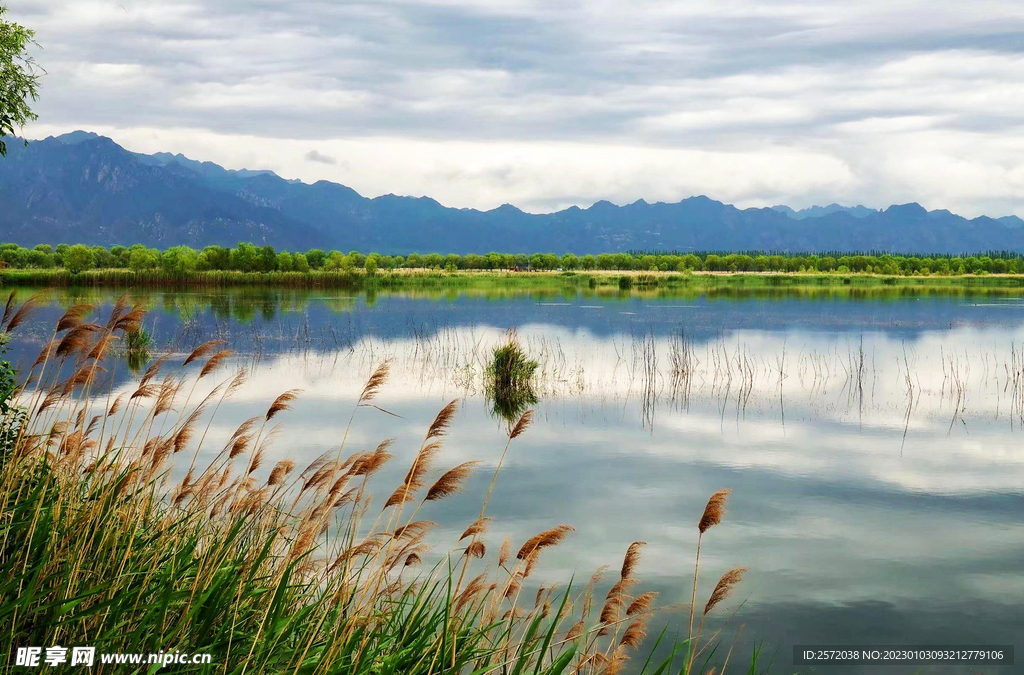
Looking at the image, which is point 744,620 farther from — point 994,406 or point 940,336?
point 940,336

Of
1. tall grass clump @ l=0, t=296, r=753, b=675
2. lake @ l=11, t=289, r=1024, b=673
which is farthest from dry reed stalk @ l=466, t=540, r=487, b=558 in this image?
lake @ l=11, t=289, r=1024, b=673

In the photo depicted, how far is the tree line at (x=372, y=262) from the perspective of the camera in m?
90.6

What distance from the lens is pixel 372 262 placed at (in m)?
106

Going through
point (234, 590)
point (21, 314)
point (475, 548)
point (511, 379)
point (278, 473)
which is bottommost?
point (511, 379)

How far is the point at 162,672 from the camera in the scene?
4406 mm

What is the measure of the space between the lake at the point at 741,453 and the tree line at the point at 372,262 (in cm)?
5269

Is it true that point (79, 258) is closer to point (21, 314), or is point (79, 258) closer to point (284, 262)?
point (284, 262)

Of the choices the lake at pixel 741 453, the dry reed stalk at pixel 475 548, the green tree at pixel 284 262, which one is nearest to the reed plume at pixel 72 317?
the lake at pixel 741 453

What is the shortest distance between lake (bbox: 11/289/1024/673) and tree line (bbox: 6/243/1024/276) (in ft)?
173

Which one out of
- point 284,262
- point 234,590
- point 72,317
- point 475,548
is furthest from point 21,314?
point 284,262

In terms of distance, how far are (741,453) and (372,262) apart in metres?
92.6

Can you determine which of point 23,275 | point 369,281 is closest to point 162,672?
point 23,275

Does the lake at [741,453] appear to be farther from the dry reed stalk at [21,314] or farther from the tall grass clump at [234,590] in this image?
the tall grass clump at [234,590]

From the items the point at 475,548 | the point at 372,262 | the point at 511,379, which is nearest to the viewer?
the point at 475,548
